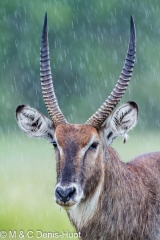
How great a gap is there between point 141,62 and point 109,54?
2167 millimetres

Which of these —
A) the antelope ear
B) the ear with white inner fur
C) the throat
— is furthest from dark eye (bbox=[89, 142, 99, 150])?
the antelope ear

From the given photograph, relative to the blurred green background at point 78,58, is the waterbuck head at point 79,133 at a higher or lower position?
higher

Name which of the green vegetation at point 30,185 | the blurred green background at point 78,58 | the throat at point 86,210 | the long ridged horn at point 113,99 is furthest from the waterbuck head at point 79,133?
the blurred green background at point 78,58

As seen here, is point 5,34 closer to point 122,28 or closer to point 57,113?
point 122,28

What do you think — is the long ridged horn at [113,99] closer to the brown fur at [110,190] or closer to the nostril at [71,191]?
the brown fur at [110,190]

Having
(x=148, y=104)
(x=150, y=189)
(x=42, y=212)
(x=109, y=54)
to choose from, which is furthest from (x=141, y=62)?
(x=150, y=189)

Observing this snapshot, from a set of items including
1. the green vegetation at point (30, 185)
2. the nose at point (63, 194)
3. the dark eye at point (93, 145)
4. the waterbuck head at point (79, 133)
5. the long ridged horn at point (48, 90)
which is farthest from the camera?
the green vegetation at point (30, 185)

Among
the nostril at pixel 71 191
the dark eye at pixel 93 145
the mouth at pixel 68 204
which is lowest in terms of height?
the mouth at pixel 68 204

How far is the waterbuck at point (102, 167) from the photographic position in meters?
10.4

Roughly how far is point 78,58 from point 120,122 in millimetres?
35731

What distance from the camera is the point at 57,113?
10797mm

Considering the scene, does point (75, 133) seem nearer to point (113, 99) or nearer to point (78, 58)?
point (113, 99)

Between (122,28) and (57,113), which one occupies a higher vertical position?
(57,113)

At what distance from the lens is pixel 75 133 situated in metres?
10.5
